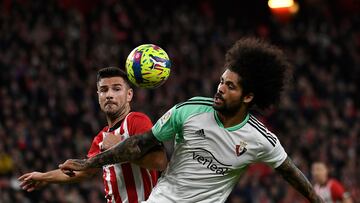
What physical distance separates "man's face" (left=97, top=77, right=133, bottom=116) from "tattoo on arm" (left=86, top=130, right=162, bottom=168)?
0.66 m

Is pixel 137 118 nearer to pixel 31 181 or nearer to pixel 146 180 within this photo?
pixel 146 180

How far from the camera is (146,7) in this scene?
869 inches

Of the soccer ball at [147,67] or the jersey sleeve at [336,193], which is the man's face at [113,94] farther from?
the jersey sleeve at [336,193]

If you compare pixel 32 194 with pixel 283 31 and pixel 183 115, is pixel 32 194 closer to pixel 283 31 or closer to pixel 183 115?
pixel 183 115

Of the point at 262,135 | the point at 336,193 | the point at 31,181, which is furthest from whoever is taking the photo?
the point at 336,193

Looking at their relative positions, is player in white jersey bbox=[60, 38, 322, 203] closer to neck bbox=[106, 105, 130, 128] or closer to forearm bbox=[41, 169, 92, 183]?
forearm bbox=[41, 169, 92, 183]

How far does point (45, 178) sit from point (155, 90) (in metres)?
12.0

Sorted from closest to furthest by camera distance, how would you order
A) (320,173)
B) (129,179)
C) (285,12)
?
(129,179) < (320,173) < (285,12)

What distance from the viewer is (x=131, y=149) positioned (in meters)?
5.40

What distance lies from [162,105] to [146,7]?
18.6ft

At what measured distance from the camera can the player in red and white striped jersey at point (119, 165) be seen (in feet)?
18.6

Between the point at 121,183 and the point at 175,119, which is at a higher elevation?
the point at 175,119

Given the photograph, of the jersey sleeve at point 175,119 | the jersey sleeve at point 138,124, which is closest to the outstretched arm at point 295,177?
the jersey sleeve at point 175,119

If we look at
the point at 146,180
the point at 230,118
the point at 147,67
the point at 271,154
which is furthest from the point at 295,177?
the point at 147,67
